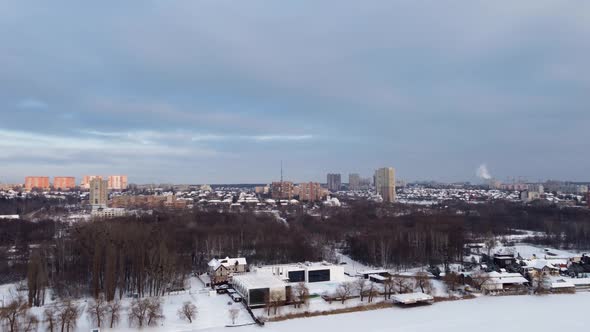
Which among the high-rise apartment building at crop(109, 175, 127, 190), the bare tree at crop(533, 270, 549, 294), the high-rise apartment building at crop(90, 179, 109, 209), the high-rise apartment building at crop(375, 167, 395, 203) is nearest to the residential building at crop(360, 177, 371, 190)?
the high-rise apartment building at crop(375, 167, 395, 203)

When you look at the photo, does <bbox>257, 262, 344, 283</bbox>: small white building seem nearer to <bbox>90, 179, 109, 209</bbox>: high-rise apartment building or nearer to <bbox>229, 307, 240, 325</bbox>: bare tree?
<bbox>229, 307, 240, 325</bbox>: bare tree

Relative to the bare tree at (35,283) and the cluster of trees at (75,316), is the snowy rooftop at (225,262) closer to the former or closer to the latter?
the cluster of trees at (75,316)

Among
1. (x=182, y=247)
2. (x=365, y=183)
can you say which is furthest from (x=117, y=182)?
(x=182, y=247)

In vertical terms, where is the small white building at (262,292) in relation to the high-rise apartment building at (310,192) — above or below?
below

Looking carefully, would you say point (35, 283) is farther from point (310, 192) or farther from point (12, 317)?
point (310, 192)

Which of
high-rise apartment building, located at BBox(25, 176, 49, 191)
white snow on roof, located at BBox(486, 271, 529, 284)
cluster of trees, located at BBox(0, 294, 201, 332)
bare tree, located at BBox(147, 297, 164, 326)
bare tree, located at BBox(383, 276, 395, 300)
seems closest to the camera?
cluster of trees, located at BBox(0, 294, 201, 332)

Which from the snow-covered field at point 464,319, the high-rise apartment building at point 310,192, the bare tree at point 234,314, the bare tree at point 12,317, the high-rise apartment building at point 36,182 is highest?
the high-rise apartment building at point 36,182

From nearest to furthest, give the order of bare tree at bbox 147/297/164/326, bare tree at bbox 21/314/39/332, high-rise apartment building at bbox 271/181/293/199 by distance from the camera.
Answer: bare tree at bbox 21/314/39/332, bare tree at bbox 147/297/164/326, high-rise apartment building at bbox 271/181/293/199

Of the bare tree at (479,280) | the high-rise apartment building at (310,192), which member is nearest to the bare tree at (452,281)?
the bare tree at (479,280)

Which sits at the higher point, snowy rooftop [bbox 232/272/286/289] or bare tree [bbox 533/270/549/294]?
snowy rooftop [bbox 232/272/286/289]

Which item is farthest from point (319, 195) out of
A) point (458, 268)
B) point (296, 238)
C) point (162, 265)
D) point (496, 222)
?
point (162, 265)
